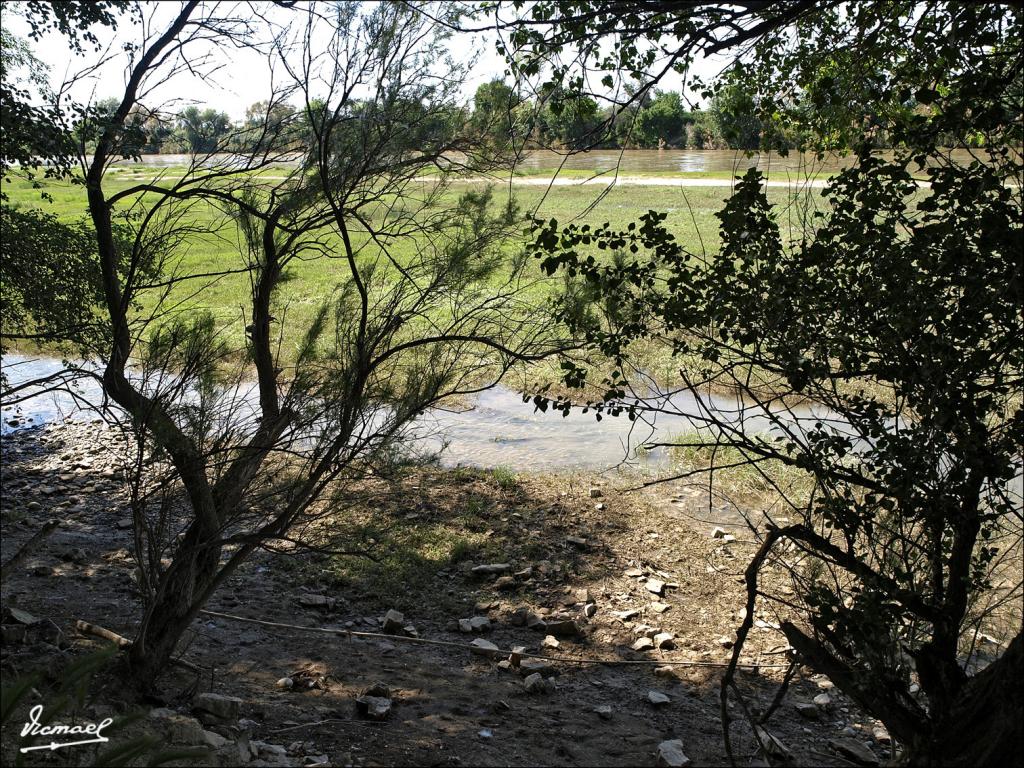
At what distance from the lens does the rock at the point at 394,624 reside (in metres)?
6.18

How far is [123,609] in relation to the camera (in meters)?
6.01

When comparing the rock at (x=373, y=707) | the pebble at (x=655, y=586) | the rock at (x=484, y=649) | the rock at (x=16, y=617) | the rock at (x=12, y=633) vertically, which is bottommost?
the pebble at (x=655, y=586)

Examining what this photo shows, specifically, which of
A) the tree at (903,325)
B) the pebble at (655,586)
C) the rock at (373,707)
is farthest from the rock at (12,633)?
the pebble at (655,586)

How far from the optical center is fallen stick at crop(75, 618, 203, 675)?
5.00 metres

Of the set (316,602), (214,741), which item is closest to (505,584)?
(316,602)

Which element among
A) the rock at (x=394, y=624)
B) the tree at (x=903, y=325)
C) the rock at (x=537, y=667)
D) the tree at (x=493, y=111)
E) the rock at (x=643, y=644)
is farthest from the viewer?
the rock at (x=394, y=624)

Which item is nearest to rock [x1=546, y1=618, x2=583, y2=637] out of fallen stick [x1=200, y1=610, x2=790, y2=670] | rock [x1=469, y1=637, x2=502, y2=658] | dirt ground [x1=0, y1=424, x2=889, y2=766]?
dirt ground [x1=0, y1=424, x2=889, y2=766]

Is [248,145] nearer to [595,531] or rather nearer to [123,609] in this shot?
[123,609]


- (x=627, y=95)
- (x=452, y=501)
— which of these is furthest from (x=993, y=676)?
(x=452, y=501)

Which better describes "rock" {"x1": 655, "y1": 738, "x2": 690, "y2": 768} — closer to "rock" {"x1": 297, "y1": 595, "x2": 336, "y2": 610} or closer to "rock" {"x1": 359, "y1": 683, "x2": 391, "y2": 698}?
"rock" {"x1": 359, "y1": 683, "x2": 391, "y2": 698}

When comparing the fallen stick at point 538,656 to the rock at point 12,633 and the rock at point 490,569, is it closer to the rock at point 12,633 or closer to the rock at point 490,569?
the rock at point 490,569

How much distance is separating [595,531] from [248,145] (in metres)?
4.30

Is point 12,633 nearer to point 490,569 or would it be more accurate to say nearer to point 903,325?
point 490,569

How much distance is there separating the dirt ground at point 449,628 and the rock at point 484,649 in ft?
0.15
